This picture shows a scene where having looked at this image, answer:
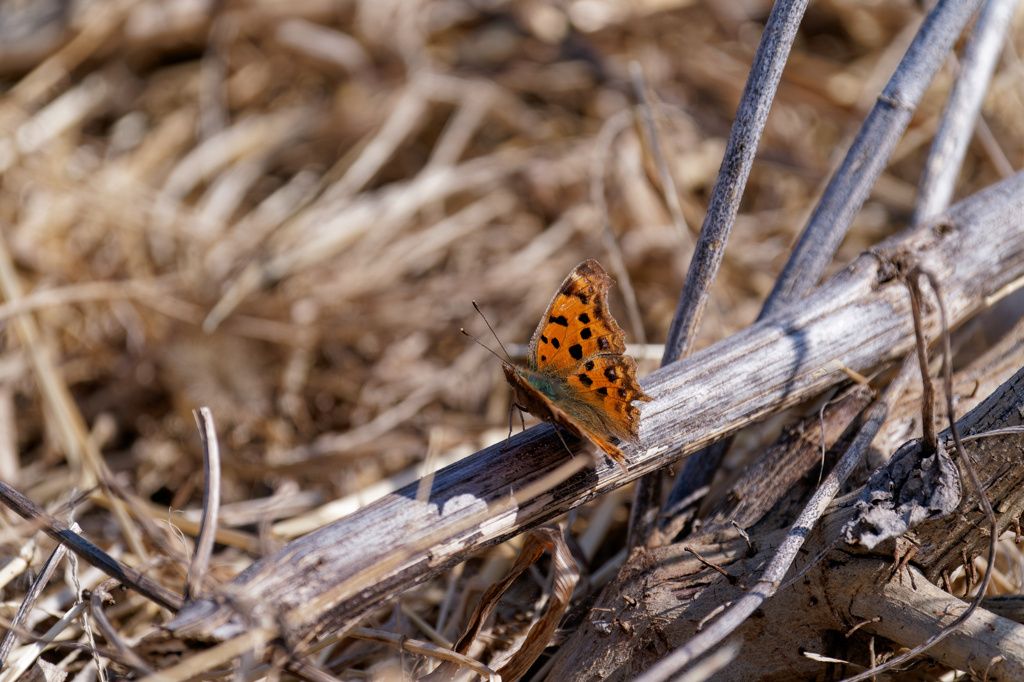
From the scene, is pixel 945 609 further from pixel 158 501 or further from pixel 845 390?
pixel 158 501

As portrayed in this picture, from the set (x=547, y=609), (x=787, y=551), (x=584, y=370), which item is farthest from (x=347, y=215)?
(x=787, y=551)

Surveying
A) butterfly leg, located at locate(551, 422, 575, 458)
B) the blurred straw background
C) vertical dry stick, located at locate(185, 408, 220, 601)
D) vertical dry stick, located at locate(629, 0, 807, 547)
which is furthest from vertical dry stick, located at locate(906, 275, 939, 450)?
vertical dry stick, located at locate(185, 408, 220, 601)

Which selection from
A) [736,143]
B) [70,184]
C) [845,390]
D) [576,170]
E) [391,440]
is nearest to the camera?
[736,143]

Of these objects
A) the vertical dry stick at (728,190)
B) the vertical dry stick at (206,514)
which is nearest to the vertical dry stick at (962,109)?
the vertical dry stick at (728,190)

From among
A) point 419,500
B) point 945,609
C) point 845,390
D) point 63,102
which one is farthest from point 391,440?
point 63,102

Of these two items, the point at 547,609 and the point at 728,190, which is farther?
the point at 728,190

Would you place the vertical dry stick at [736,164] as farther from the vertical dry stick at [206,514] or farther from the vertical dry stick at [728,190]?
the vertical dry stick at [206,514]

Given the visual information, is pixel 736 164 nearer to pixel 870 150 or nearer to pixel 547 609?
pixel 870 150
